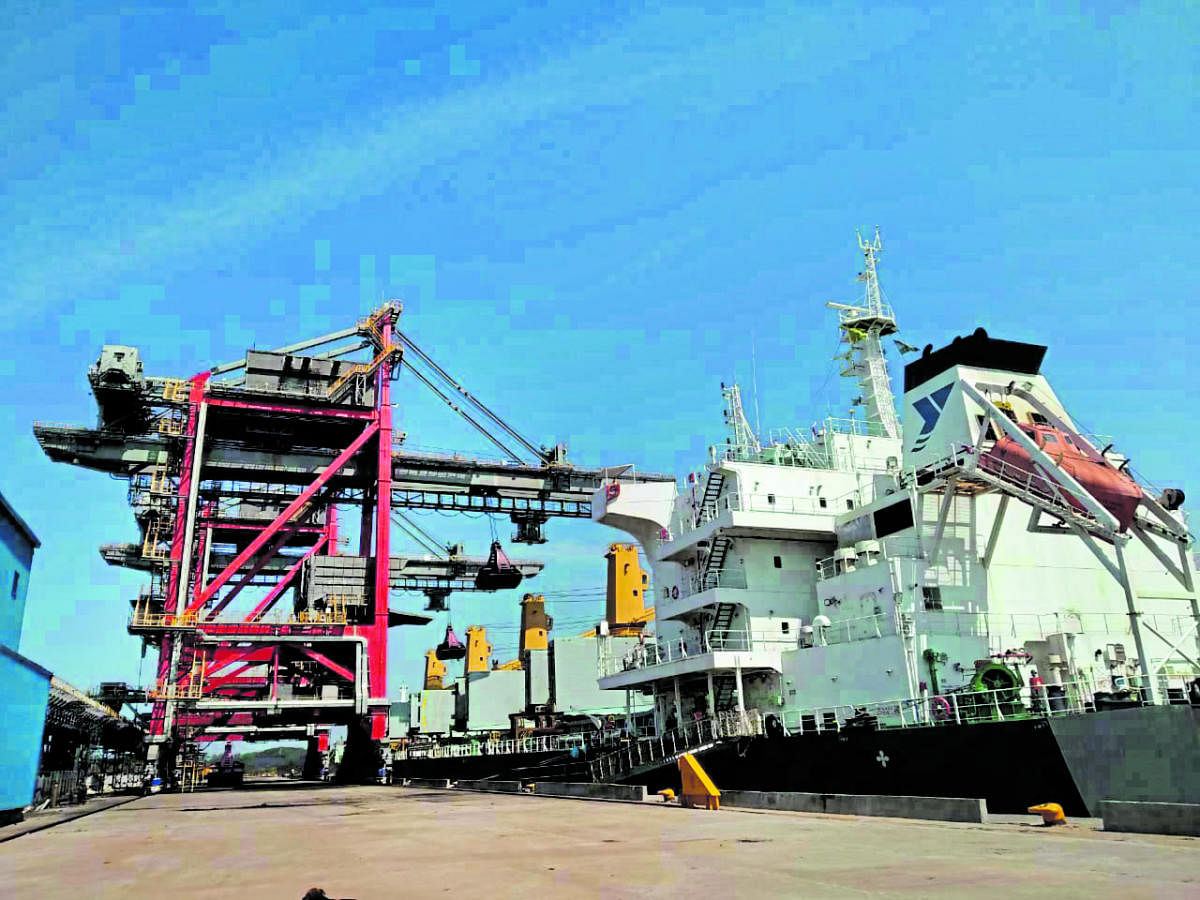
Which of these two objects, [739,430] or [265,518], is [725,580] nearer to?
[739,430]

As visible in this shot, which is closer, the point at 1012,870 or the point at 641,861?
the point at 1012,870

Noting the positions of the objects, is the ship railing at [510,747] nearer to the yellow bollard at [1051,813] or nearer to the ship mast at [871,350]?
the ship mast at [871,350]

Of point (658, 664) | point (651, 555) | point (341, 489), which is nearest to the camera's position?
point (658, 664)

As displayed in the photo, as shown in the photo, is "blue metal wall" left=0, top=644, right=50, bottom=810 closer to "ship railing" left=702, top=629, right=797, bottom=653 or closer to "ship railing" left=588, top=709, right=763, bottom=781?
"ship railing" left=588, top=709, right=763, bottom=781

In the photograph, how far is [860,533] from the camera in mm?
24594

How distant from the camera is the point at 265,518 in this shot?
4609 cm

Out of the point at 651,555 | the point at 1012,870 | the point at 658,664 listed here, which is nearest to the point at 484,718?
the point at 651,555

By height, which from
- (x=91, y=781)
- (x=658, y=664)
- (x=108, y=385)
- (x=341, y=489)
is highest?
(x=108, y=385)

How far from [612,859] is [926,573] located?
44.5ft

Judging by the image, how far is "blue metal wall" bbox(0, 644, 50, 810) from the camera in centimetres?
1714

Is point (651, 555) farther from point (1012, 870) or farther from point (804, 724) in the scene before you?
point (1012, 870)

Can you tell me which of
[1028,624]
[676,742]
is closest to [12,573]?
[676,742]

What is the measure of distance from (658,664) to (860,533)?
748cm

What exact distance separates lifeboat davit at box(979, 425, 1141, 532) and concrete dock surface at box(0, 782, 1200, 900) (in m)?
8.26
